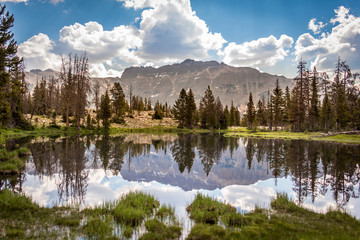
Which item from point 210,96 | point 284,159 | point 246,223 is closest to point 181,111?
point 210,96

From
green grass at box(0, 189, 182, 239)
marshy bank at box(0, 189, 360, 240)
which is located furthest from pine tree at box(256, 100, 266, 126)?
green grass at box(0, 189, 182, 239)

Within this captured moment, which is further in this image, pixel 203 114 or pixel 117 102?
pixel 203 114

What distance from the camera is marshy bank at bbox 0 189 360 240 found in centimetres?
603

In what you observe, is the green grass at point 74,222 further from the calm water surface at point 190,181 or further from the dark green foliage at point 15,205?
the calm water surface at point 190,181

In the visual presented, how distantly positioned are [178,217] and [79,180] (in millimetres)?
7836

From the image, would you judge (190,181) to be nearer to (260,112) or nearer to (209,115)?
(209,115)

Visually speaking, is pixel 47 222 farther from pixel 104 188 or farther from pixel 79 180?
pixel 79 180

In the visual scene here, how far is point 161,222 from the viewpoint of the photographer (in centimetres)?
Answer: 689

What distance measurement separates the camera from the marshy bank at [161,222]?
19.8 feet

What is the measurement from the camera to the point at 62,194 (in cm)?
1019

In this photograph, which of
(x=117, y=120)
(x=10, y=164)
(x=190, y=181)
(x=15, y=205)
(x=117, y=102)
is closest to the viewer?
(x=15, y=205)

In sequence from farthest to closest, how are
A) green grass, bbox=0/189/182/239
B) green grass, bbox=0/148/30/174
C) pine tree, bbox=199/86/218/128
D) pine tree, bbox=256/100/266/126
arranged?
pine tree, bbox=256/100/266/126
pine tree, bbox=199/86/218/128
green grass, bbox=0/148/30/174
green grass, bbox=0/189/182/239

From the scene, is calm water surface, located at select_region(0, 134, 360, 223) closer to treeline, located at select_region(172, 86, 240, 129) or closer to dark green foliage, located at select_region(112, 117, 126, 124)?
dark green foliage, located at select_region(112, 117, 126, 124)

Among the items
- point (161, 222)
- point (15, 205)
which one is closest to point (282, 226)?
point (161, 222)
